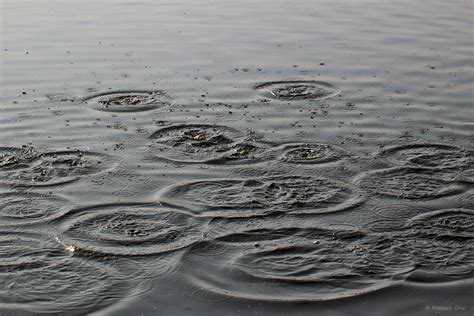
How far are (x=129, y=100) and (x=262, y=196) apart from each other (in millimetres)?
4173

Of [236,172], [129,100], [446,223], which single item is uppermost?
[129,100]

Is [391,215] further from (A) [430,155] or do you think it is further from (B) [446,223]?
(A) [430,155]

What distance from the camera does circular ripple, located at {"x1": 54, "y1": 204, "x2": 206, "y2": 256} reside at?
805cm

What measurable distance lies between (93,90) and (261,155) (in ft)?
12.9

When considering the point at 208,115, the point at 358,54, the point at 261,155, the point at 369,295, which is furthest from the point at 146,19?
the point at 369,295

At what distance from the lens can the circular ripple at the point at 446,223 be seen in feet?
27.2

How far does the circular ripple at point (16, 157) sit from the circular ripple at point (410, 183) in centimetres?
407

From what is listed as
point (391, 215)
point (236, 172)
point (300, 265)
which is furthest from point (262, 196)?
point (300, 265)

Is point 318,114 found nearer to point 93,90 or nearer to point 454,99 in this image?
point 454,99

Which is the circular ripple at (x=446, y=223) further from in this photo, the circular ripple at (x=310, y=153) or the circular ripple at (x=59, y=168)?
the circular ripple at (x=59, y=168)

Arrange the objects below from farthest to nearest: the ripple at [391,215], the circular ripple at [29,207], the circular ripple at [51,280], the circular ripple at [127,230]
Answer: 1. the circular ripple at [29,207]
2. the ripple at [391,215]
3. the circular ripple at [127,230]
4. the circular ripple at [51,280]

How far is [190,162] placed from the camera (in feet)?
33.6

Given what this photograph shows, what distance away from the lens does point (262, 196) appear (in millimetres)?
9195

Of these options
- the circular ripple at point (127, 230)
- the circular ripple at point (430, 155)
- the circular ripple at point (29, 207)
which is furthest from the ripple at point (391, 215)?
the circular ripple at point (29, 207)
